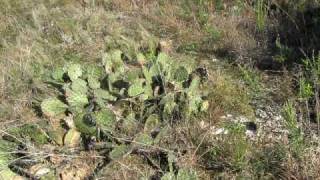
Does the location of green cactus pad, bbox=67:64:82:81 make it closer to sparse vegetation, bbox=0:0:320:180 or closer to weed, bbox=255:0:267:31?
sparse vegetation, bbox=0:0:320:180

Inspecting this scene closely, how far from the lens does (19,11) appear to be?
19.3ft

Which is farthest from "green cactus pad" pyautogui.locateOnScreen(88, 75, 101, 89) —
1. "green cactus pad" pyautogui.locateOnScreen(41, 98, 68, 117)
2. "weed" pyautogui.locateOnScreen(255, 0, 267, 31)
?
"weed" pyautogui.locateOnScreen(255, 0, 267, 31)

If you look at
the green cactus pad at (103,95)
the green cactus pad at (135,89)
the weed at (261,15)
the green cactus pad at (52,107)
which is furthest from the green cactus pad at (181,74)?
the weed at (261,15)

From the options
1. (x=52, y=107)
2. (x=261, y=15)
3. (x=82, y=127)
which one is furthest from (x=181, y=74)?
(x=261, y=15)

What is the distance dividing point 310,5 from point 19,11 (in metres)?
3.15

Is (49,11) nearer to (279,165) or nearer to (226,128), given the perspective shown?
(226,128)

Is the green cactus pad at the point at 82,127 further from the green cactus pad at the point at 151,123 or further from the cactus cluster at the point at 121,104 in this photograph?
the green cactus pad at the point at 151,123

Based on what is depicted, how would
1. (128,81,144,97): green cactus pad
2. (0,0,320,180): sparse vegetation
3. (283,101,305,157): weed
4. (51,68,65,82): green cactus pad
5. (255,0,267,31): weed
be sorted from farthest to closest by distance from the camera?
(255,0,267,31): weed
(51,68,65,82): green cactus pad
(128,81,144,97): green cactus pad
(0,0,320,180): sparse vegetation
(283,101,305,157): weed

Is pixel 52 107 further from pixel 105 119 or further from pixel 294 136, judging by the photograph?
pixel 294 136

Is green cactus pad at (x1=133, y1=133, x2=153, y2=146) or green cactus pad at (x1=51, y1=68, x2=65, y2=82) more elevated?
green cactus pad at (x1=51, y1=68, x2=65, y2=82)

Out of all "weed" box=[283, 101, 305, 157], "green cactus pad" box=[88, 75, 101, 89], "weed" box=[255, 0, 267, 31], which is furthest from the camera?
"weed" box=[255, 0, 267, 31]

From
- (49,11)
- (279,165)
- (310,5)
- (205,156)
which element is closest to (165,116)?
(205,156)

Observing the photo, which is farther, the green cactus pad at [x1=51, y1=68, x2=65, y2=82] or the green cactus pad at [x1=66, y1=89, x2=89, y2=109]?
the green cactus pad at [x1=51, y1=68, x2=65, y2=82]

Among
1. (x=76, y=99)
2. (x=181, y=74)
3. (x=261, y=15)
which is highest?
(x=261, y=15)
